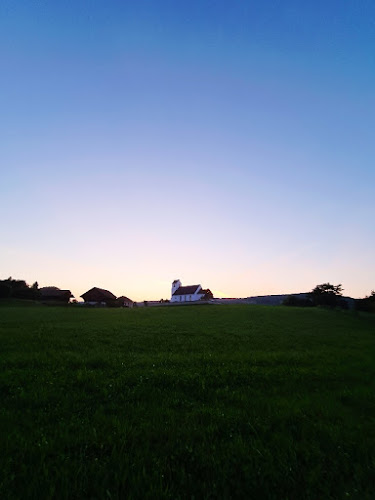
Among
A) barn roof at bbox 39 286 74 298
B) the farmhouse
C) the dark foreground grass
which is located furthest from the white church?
the dark foreground grass

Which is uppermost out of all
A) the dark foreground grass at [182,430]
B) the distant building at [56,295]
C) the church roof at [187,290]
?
the church roof at [187,290]

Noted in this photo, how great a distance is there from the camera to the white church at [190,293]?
121662 mm

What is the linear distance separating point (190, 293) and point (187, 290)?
2.78 meters

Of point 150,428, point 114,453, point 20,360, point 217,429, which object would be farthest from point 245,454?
point 20,360

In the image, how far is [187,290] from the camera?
415 ft

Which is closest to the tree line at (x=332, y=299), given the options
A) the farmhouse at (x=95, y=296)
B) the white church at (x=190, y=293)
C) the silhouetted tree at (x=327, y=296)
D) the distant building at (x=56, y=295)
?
the silhouetted tree at (x=327, y=296)

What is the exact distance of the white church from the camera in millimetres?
121662

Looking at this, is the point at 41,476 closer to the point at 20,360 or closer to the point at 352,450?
the point at 352,450

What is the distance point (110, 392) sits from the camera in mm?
6750

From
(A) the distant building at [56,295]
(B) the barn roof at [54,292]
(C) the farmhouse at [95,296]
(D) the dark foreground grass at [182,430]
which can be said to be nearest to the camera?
(D) the dark foreground grass at [182,430]

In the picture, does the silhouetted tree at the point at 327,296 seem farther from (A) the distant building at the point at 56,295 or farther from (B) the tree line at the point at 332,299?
(A) the distant building at the point at 56,295

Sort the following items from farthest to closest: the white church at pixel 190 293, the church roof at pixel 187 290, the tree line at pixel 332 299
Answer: the church roof at pixel 187 290 → the white church at pixel 190 293 → the tree line at pixel 332 299

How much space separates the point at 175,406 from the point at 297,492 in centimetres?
336

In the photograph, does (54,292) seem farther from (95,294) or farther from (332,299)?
(332,299)
